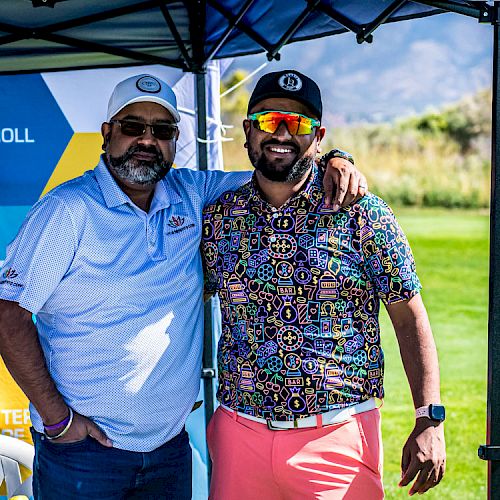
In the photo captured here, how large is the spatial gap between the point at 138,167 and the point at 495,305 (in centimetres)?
119

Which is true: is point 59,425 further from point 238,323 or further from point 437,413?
point 437,413

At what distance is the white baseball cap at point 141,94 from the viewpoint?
275 centimetres

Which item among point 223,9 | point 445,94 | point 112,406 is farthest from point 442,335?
point 112,406

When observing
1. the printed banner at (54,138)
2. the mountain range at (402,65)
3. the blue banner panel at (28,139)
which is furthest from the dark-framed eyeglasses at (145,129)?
the mountain range at (402,65)

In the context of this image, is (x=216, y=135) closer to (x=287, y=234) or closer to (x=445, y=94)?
(x=287, y=234)

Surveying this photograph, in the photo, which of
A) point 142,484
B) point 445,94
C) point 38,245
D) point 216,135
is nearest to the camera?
point 38,245

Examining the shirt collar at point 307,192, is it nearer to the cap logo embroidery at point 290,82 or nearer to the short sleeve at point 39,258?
the cap logo embroidery at point 290,82

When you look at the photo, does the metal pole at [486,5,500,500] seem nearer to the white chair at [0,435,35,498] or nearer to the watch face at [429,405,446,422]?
the watch face at [429,405,446,422]

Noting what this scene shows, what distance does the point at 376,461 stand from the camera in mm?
2662

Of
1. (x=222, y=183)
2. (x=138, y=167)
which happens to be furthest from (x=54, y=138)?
(x=138, y=167)

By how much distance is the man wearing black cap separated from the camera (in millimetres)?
2564

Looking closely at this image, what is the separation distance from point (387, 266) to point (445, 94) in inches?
791

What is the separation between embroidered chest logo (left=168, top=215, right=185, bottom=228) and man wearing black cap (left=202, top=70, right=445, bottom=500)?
0.21 m

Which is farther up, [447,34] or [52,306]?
[447,34]
